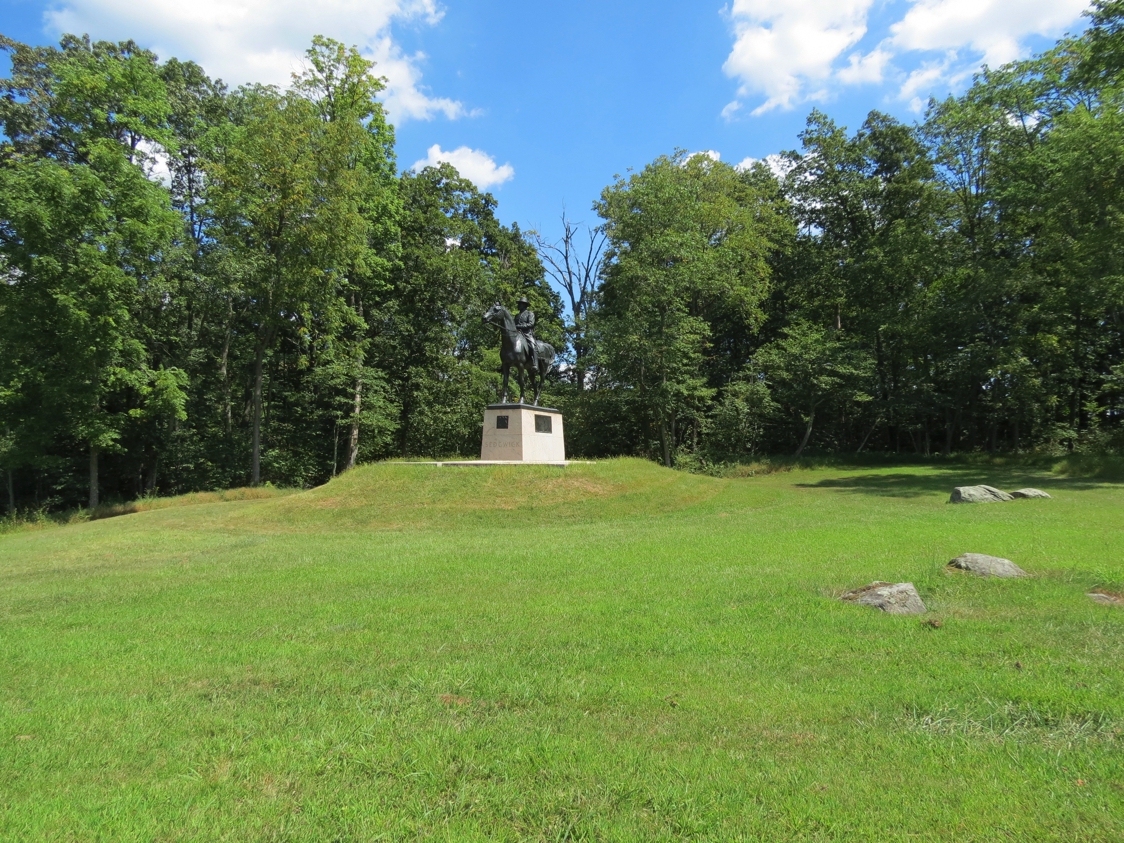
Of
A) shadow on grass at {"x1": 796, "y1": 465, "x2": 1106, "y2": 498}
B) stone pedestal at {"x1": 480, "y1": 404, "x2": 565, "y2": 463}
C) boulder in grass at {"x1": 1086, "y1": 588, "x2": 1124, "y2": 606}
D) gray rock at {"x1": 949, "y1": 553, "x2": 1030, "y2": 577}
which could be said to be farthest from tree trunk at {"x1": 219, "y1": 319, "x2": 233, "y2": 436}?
boulder in grass at {"x1": 1086, "y1": 588, "x2": 1124, "y2": 606}

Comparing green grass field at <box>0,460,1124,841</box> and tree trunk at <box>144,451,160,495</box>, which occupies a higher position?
tree trunk at <box>144,451,160,495</box>

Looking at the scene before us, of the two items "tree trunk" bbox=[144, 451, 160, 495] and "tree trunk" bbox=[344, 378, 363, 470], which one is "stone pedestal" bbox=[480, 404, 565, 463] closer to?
"tree trunk" bbox=[344, 378, 363, 470]

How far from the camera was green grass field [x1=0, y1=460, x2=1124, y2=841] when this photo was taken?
2.86 meters

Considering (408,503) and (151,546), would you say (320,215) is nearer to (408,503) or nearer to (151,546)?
(408,503)

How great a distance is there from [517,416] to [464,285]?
16574 millimetres

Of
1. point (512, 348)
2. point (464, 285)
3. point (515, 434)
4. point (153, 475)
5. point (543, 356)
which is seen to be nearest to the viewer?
point (515, 434)

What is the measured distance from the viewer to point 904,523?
12516mm

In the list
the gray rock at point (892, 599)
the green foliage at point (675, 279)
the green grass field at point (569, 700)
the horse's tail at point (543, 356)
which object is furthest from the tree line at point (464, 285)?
the gray rock at point (892, 599)

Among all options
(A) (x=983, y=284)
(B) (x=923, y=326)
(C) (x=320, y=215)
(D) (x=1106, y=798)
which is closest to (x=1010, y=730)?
(D) (x=1106, y=798)

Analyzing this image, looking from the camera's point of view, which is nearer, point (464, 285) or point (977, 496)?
point (977, 496)

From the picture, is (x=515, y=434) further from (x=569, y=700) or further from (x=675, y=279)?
(x=569, y=700)

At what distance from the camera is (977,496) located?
53.7 ft

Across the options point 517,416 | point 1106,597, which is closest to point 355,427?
point 517,416

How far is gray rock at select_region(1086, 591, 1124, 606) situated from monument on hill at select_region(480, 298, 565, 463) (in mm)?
14487
